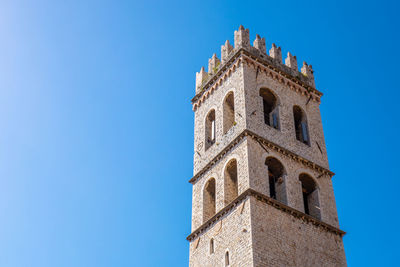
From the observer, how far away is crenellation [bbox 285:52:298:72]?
40031 mm

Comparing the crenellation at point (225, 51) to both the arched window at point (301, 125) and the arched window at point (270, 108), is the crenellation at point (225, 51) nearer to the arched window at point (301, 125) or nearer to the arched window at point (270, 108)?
the arched window at point (270, 108)

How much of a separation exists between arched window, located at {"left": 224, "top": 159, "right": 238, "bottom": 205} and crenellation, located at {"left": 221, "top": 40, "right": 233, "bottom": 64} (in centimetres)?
913

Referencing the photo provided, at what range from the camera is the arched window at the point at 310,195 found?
32.0 metres

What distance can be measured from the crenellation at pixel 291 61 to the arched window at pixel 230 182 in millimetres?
10629

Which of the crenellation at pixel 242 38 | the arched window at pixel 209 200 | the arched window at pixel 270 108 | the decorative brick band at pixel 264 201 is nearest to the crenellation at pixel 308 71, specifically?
the arched window at pixel 270 108

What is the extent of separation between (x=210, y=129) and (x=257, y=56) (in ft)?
18.8

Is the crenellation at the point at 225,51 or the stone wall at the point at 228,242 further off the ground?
the crenellation at the point at 225,51

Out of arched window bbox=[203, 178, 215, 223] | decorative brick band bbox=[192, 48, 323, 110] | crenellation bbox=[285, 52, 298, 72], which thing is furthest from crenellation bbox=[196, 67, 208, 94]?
arched window bbox=[203, 178, 215, 223]

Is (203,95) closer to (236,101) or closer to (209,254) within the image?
(236,101)

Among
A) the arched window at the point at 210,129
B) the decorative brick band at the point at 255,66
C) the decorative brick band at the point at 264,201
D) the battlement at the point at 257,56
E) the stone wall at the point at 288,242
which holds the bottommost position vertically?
the stone wall at the point at 288,242

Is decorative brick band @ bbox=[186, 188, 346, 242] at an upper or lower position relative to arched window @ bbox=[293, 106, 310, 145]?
lower

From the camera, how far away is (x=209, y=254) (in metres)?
29.7

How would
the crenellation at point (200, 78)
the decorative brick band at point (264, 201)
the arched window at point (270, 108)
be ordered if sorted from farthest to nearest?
the crenellation at point (200, 78)
the arched window at point (270, 108)
the decorative brick band at point (264, 201)

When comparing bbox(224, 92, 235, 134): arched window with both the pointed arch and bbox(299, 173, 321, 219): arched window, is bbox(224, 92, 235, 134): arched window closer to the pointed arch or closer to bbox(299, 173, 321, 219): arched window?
the pointed arch
